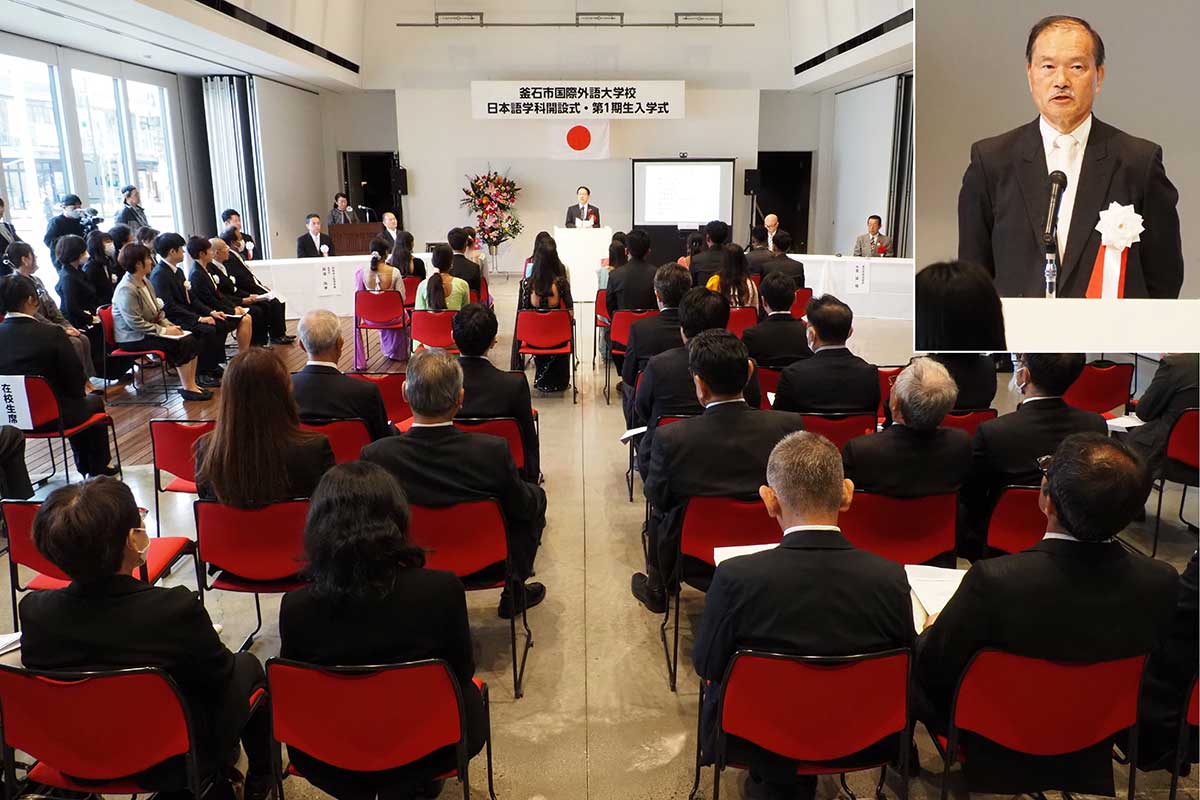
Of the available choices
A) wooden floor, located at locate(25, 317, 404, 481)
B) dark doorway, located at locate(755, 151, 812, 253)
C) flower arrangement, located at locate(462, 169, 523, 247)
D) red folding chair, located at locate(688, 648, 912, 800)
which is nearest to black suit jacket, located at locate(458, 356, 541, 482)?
red folding chair, located at locate(688, 648, 912, 800)

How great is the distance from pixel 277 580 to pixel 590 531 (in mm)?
1858

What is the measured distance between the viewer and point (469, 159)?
14.7 meters

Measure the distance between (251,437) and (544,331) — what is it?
3.69 m

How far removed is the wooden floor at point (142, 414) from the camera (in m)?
5.50

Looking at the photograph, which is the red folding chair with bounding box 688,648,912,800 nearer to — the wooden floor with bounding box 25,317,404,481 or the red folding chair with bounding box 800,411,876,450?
the red folding chair with bounding box 800,411,876,450

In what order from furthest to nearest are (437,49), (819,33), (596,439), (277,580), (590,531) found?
(437,49) → (819,33) → (596,439) → (590,531) → (277,580)

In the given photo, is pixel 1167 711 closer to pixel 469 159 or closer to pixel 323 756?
pixel 323 756

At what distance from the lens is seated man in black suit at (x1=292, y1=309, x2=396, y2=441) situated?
3.81 metres

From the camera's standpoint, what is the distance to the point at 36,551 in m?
2.93

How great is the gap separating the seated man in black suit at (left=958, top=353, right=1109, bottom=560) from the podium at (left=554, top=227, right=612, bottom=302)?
21.4ft

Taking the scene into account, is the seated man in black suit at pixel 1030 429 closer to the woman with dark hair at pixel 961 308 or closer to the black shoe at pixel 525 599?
the woman with dark hair at pixel 961 308

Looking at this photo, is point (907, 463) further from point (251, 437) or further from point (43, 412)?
point (43, 412)

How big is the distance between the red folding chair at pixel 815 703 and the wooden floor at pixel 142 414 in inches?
186

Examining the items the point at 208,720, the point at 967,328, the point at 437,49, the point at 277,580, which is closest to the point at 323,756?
the point at 208,720
